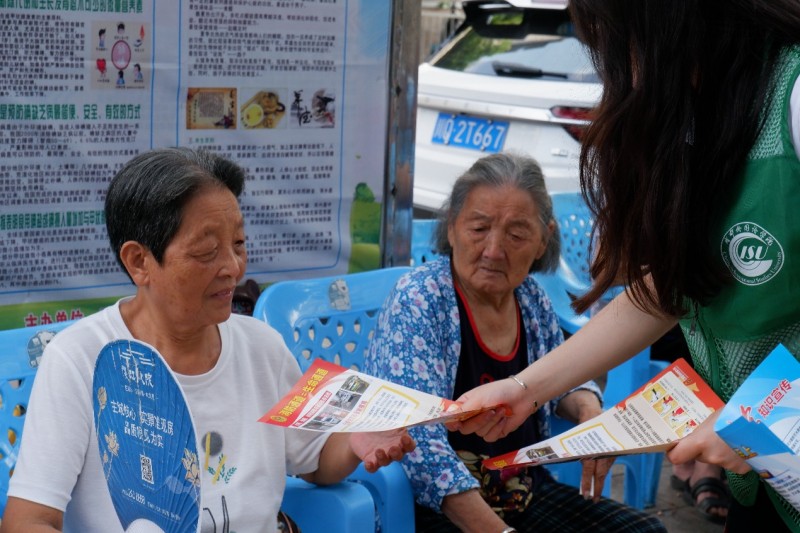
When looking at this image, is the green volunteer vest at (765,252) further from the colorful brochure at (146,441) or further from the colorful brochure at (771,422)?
the colorful brochure at (146,441)

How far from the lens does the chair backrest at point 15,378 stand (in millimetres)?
2338

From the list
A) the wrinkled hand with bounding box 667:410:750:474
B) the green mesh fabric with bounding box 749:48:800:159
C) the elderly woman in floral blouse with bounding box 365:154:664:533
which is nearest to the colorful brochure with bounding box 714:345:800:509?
the wrinkled hand with bounding box 667:410:750:474

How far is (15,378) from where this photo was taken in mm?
2357

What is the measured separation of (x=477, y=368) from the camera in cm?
282

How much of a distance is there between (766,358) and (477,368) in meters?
1.26

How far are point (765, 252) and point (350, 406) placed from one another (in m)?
0.83

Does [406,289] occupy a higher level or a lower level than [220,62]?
lower

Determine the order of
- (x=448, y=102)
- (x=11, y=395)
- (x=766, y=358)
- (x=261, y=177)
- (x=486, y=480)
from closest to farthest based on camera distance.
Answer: (x=766, y=358), (x=11, y=395), (x=486, y=480), (x=261, y=177), (x=448, y=102)

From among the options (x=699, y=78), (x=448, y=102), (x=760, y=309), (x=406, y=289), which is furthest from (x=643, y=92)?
(x=448, y=102)

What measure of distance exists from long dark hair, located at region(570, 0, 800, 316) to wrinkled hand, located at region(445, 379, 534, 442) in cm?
49

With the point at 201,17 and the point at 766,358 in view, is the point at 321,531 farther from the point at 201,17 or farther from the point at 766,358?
the point at 201,17

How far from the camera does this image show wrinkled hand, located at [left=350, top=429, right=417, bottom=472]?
2.25 meters

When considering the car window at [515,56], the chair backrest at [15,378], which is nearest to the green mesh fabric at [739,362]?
the chair backrest at [15,378]

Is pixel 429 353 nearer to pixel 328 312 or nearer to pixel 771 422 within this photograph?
pixel 328 312
